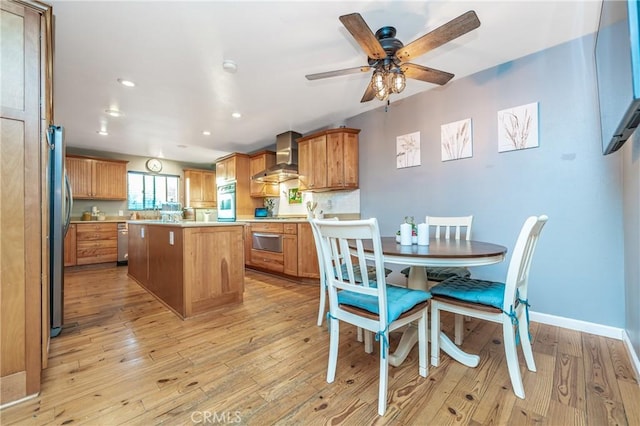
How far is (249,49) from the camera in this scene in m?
2.26

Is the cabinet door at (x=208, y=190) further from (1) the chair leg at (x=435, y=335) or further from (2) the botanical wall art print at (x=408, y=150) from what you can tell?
(1) the chair leg at (x=435, y=335)

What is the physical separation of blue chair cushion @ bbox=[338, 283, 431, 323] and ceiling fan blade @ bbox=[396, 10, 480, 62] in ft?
5.07

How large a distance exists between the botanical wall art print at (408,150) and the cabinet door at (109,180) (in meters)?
5.77

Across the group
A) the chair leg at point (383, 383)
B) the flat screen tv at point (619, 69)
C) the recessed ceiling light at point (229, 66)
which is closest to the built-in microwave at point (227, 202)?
the recessed ceiling light at point (229, 66)

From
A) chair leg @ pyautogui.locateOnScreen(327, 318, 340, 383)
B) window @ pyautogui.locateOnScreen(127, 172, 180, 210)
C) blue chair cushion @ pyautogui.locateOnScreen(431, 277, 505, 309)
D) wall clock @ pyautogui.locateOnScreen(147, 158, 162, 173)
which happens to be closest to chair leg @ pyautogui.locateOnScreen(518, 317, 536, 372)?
blue chair cushion @ pyautogui.locateOnScreen(431, 277, 505, 309)

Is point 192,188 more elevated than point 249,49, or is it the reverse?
point 249,49

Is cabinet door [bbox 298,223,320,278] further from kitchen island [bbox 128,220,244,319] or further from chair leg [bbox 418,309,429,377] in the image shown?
chair leg [bbox 418,309,429,377]

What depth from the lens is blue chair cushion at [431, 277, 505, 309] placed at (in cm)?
147

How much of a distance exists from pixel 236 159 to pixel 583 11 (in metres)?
5.13

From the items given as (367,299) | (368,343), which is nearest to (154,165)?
(368,343)

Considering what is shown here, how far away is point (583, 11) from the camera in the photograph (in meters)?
1.86

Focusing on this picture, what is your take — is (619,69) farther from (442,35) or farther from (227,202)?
(227,202)

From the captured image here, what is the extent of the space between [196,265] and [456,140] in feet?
9.67

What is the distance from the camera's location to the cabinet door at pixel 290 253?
3780 mm
